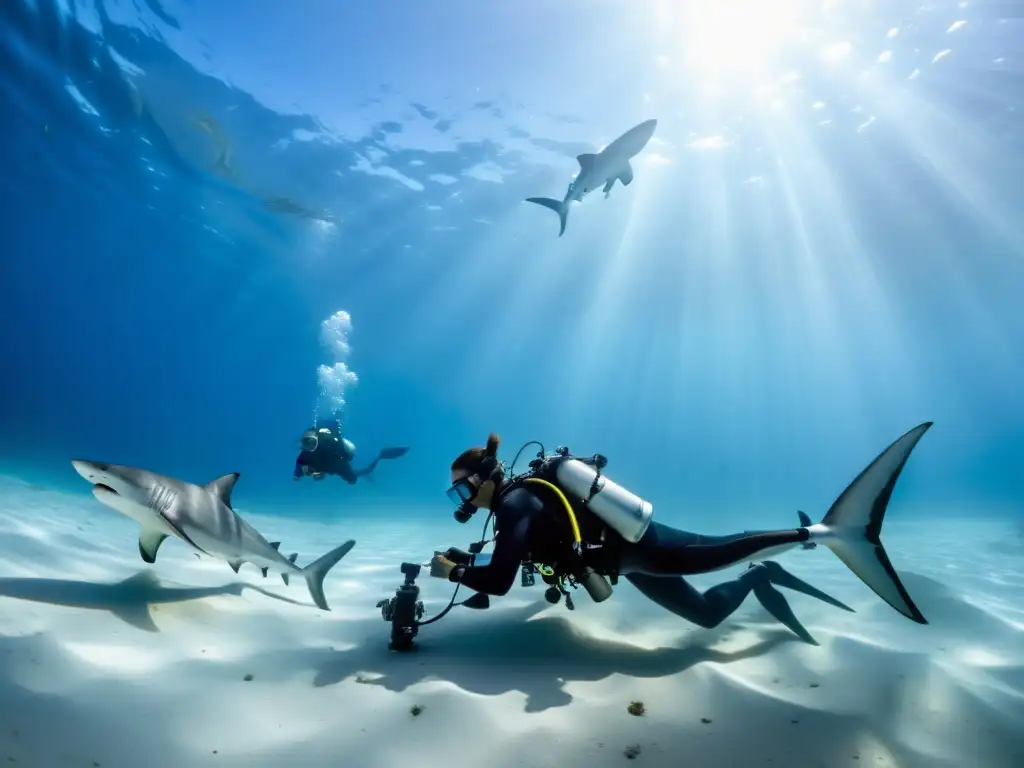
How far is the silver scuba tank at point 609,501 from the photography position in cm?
340

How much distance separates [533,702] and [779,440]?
534 feet

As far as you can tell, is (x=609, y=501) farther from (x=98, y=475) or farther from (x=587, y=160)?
(x=587, y=160)

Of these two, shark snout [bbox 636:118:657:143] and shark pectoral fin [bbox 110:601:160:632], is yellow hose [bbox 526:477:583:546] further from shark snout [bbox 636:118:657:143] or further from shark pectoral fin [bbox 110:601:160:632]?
shark snout [bbox 636:118:657:143]

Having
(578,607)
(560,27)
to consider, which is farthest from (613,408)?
(578,607)

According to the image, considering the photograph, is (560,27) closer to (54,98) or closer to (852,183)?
(852,183)

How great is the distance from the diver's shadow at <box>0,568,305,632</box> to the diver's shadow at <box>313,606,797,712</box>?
1815 millimetres

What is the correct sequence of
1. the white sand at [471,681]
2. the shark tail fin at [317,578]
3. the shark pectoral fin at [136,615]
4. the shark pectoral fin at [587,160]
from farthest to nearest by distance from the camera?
the shark pectoral fin at [587,160]
the shark tail fin at [317,578]
the shark pectoral fin at [136,615]
the white sand at [471,681]

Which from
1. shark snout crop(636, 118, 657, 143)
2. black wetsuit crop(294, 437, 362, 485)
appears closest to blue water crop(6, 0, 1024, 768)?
black wetsuit crop(294, 437, 362, 485)

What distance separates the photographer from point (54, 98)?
2255cm

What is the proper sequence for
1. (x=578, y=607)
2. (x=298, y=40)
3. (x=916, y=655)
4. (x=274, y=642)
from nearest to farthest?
(x=916, y=655) → (x=274, y=642) → (x=578, y=607) → (x=298, y=40)

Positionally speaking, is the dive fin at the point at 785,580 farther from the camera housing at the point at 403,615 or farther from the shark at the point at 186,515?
the shark at the point at 186,515

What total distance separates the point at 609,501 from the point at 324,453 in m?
8.44

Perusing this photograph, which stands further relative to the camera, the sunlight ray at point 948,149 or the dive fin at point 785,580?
the sunlight ray at point 948,149

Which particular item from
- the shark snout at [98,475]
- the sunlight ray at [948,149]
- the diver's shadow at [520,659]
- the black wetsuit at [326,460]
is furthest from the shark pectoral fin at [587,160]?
the sunlight ray at [948,149]
